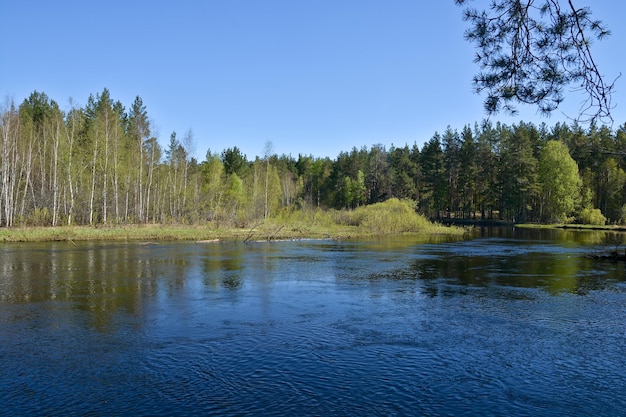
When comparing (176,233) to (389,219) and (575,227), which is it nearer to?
(389,219)

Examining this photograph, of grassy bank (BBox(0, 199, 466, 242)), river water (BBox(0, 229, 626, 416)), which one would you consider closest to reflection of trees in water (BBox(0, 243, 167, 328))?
river water (BBox(0, 229, 626, 416))

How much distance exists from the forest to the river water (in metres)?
22.4

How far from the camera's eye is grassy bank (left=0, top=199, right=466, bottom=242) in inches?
1371

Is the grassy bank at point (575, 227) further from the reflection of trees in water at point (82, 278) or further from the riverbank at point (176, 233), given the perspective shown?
the reflection of trees in water at point (82, 278)

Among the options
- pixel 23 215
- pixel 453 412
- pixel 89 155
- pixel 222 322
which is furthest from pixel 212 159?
pixel 453 412

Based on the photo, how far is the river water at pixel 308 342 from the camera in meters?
7.54

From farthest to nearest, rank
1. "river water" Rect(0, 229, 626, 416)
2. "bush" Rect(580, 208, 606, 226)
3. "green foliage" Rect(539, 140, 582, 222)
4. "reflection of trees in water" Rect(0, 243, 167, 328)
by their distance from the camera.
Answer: "green foliage" Rect(539, 140, 582, 222) < "bush" Rect(580, 208, 606, 226) < "reflection of trees in water" Rect(0, 243, 167, 328) < "river water" Rect(0, 229, 626, 416)

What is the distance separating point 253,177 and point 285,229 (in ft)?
88.1

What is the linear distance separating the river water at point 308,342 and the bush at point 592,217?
159 feet

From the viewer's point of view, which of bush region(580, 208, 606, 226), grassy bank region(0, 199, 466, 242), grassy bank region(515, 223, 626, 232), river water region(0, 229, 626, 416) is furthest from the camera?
bush region(580, 208, 606, 226)

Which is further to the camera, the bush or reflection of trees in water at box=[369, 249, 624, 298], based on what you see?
the bush

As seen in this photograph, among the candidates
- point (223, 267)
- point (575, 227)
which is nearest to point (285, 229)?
point (223, 267)

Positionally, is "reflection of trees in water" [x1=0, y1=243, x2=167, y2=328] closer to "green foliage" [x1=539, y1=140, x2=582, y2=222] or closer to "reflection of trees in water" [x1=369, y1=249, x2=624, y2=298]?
"reflection of trees in water" [x1=369, y1=249, x2=624, y2=298]

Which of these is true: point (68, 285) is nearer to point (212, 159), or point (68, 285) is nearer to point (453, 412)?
point (453, 412)
